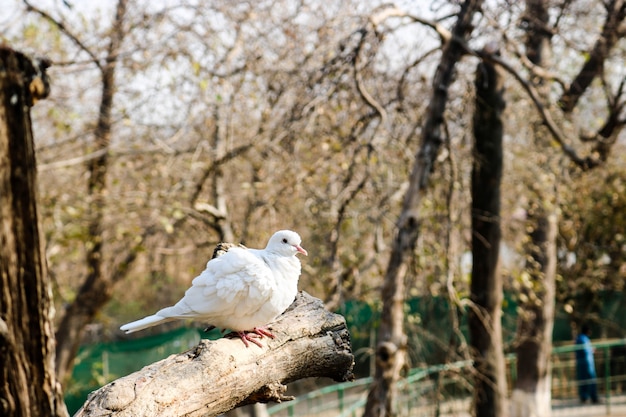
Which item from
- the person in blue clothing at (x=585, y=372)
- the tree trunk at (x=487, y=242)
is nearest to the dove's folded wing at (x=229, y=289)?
the tree trunk at (x=487, y=242)

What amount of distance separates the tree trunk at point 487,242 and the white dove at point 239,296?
3972 mm

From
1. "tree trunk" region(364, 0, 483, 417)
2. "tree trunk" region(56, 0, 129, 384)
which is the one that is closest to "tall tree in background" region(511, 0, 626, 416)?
"tree trunk" region(364, 0, 483, 417)

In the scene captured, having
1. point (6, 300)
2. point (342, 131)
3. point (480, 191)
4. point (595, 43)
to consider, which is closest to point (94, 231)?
point (342, 131)

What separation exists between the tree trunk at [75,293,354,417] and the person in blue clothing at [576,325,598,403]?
388 inches

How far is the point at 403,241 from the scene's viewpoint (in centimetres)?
551

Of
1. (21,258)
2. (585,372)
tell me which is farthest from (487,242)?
(585,372)

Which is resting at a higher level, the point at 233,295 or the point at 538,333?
the point at 233,295

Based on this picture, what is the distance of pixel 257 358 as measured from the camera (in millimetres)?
2539

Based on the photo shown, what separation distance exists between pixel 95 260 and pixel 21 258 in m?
6.15

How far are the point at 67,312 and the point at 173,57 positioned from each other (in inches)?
154

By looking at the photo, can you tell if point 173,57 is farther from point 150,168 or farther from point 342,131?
point 342,131

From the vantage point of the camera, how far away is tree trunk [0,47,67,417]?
11.3 feet

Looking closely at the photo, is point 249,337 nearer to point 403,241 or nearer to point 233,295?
point 233,295

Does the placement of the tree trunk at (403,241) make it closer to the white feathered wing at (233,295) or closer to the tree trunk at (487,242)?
the tree trunk at (487,242)
